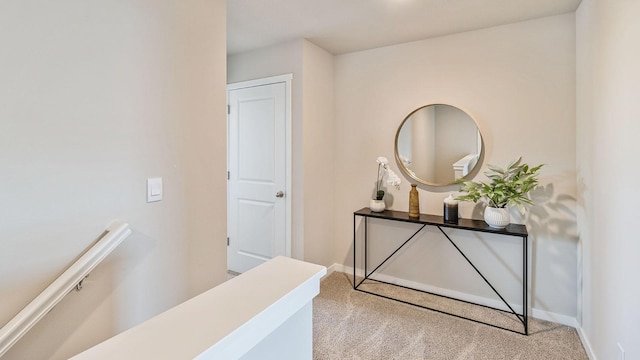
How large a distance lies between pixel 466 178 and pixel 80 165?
266 centimetres

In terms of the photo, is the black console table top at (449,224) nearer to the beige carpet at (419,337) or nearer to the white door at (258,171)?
the beige carpet at (419,337)

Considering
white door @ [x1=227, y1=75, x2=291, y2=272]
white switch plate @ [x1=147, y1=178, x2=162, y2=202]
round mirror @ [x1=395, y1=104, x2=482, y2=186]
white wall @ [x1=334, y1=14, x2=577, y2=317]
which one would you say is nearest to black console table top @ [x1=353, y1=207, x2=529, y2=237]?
white wall @ [x1=334, y1=14, x2=577, y2=317]

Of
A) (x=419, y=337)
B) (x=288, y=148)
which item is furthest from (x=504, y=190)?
(x=288, y=148)

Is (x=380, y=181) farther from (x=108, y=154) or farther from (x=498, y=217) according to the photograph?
(x=108, y=154)

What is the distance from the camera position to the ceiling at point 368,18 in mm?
2152

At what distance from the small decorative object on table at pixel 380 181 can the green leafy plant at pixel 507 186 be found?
0.58 meters

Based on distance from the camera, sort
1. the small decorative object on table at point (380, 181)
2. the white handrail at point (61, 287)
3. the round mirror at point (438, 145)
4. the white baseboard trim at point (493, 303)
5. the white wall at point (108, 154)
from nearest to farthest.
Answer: the white handrail at point (61, 287), the white wall at point (108, 154), the white baseboard trim at point (493, 303), the round mirror at point (438, 145), the small decorative object on table at point (380, 181)

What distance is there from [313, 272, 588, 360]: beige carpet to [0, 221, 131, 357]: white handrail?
4.53 feet

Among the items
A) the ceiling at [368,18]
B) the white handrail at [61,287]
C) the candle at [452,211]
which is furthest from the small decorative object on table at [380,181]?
the white handrail at [61,287]

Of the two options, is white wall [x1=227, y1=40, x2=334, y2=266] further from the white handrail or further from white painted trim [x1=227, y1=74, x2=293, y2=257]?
the white handrail

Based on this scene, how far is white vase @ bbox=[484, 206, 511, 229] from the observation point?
2.28 meters

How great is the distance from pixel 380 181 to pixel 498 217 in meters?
1.09

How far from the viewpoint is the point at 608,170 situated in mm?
1644

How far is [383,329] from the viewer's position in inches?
88.1
